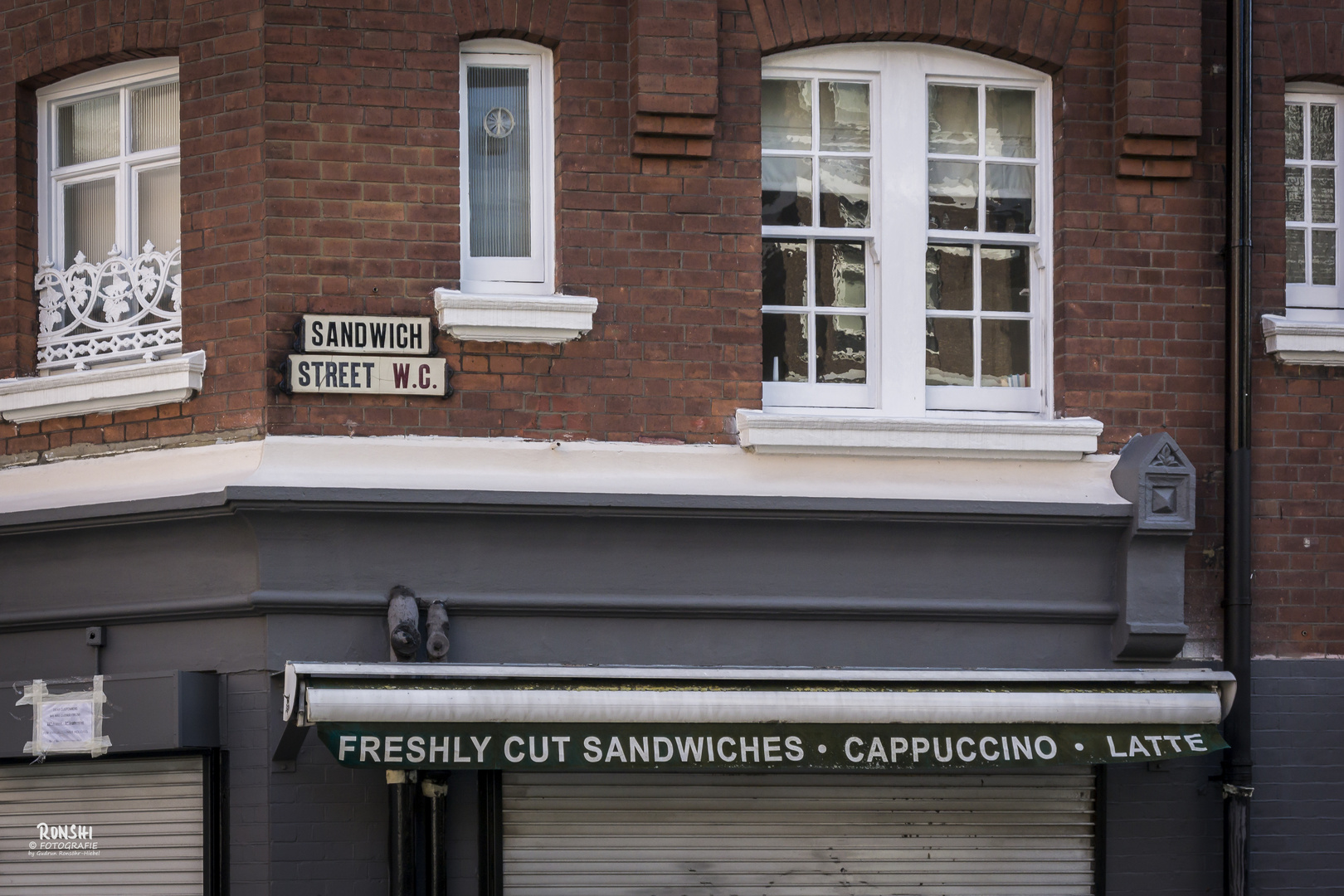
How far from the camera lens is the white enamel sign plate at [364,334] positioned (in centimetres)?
738

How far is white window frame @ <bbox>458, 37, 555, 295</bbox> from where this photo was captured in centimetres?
780

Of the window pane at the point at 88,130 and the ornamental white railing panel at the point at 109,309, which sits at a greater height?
the window pane at the point at 88,130

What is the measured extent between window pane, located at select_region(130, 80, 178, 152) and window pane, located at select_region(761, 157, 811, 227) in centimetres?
316

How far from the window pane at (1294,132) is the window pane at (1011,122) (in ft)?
4.98

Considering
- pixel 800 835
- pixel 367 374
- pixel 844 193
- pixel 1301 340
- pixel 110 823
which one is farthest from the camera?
pixel 844 193

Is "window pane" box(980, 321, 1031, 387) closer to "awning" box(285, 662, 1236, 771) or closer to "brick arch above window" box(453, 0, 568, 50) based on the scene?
"awning" box(285, 662, 1236, 771)

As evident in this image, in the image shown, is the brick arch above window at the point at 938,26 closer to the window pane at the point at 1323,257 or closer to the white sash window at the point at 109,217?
the window pane at the point at 1323,257

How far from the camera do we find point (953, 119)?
8.36m

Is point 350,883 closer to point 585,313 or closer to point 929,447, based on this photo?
point 585,313

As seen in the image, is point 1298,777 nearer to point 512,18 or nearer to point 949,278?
point 949,278

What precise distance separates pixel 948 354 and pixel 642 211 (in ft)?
6.17

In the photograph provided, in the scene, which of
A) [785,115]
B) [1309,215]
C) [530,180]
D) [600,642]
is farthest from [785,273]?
[1309,215]

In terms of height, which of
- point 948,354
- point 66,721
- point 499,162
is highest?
point 499,162

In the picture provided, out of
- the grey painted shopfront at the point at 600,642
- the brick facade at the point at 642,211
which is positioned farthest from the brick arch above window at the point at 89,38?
the grey painted shopfront at the point at 600,642
